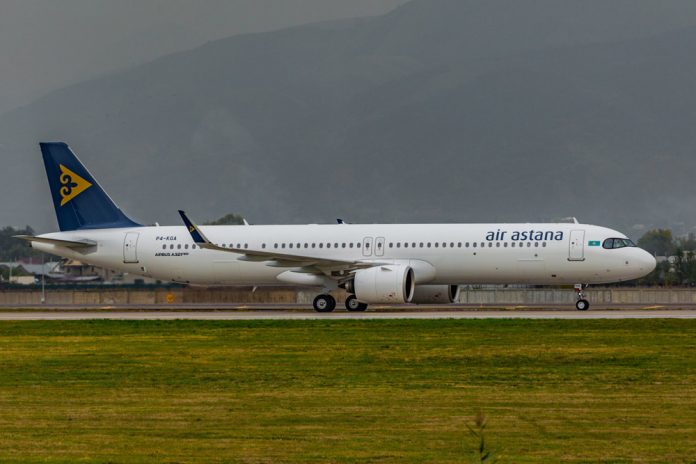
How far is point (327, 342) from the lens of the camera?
31.2m

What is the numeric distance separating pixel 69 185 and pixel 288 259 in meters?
12.2

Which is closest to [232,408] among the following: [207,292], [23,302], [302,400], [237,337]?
[302,400]

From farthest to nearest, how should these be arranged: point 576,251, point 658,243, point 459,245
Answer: point 658,243 < point 459,245 < point 576,251

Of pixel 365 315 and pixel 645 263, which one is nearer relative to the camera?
pixel 365 315

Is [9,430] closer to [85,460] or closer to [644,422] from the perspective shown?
[85,460]

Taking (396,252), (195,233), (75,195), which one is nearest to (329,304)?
(396,252)

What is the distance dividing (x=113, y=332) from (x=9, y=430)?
19006 mm

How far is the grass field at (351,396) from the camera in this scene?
15.8m

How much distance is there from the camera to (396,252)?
50094mm

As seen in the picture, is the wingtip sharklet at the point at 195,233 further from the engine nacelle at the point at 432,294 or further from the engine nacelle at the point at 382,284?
the engine nacelle at the point at 432,294

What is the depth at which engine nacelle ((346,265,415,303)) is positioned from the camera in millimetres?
46531

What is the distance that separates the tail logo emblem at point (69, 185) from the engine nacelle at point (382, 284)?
1445 centimetres

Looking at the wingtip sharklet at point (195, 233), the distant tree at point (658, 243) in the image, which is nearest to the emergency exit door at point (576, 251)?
the wingtip sharklet at point (195, 233)

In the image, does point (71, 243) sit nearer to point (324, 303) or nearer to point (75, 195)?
point (75, 195)
